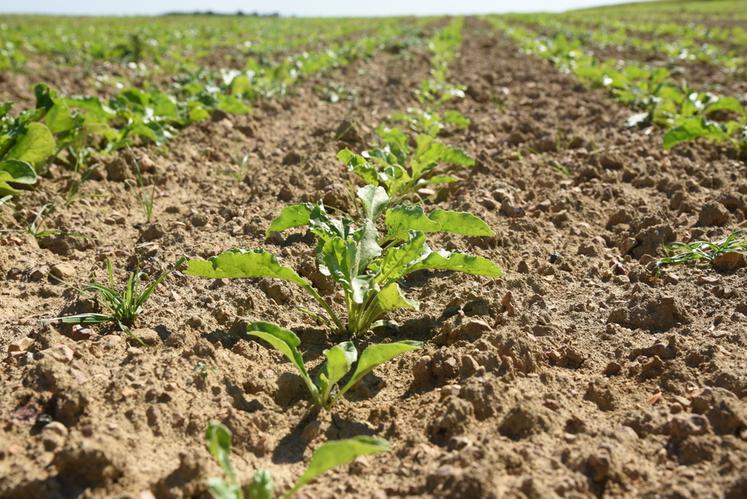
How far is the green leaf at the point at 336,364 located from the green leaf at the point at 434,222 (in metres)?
0.78

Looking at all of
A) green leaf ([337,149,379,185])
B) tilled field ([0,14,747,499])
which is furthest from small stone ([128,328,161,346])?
green leaf ([337,149,379,185])

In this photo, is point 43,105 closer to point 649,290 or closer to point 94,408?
point 94,408

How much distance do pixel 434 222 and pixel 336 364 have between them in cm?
89

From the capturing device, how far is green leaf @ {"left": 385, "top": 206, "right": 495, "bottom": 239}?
275cm

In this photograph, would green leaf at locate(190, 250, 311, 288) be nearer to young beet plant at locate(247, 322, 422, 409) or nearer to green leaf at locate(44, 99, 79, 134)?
young beet plant at locate(247, 322, 422, 409)

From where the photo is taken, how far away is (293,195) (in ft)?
13.1

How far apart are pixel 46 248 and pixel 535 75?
24.3ft

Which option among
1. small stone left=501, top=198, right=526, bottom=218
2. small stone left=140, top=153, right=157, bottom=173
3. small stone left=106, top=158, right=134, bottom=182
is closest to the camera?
small stone left=501, top=198, right=526, bottom=218

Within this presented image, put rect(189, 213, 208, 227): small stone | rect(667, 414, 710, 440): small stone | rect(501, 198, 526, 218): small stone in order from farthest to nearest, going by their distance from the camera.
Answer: rect(501, 198, 526, 218): small stone → rect(189, 213, 208, 227): small stone → rect(667, 414, 710, 440): small stone

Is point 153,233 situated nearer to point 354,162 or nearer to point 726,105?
point 354,162

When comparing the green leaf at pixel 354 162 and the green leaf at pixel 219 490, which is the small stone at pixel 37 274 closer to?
the green leaf at pixel 354 162

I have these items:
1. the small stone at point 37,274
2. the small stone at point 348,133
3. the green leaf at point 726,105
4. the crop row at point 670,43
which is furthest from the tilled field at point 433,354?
the crop row at point 670,43

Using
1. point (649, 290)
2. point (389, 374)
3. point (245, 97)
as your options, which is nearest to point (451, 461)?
point (389, 374)

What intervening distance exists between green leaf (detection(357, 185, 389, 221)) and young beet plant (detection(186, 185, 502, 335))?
24cm
